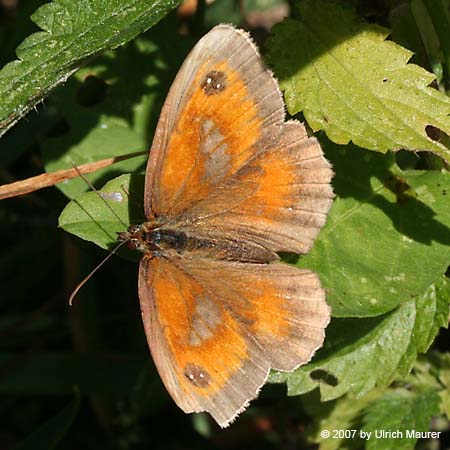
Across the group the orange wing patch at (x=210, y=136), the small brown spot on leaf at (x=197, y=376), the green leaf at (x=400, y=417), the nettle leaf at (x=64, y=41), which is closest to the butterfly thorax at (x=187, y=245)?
the orange wing patch at (x=210, y=136)

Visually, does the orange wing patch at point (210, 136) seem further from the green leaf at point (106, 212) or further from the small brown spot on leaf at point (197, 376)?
the small brown spot on leaf at point (197, 376)

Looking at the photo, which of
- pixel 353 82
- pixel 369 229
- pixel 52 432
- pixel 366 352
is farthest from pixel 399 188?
pixel 52 432

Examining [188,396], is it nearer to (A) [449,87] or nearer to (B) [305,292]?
(B) [305,292]

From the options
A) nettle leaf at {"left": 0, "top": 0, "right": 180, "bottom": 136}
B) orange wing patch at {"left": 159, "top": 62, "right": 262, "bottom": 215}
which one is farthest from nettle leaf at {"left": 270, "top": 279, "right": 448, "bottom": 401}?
nettle leaf at {"left": 0, "top": 0, "right": 180, "bottom": 136}

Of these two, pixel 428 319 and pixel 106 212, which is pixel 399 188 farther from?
pixel 106 212

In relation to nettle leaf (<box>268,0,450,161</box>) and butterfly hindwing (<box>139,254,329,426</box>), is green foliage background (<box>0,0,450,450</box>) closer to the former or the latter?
nettle leaf (<box>268,0,450,161</box>)
